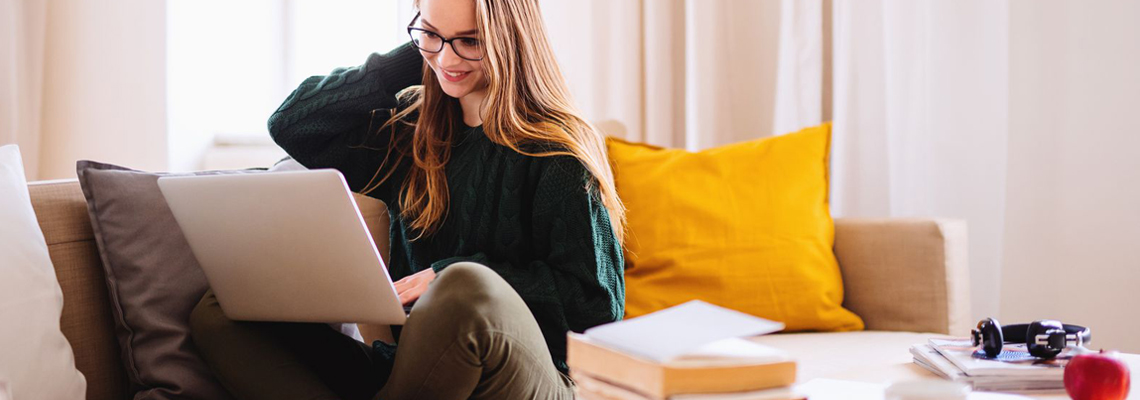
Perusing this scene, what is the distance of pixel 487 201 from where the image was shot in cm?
150

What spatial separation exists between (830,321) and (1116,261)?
2.16 feet

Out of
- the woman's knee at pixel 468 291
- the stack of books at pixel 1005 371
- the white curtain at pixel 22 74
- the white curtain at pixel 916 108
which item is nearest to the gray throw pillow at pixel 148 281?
the woman's knee at pixel 468 291

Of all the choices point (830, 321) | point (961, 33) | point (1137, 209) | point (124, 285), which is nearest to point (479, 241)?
point (124, 285)

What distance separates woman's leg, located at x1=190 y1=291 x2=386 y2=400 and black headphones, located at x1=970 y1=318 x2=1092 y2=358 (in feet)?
2.63

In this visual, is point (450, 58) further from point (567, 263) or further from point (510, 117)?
point (567, 263)

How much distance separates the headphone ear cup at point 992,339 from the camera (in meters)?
1.12

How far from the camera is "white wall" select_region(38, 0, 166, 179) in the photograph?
242cm

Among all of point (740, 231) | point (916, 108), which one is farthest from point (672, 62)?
point (740, 231)

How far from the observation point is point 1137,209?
1.98 metres

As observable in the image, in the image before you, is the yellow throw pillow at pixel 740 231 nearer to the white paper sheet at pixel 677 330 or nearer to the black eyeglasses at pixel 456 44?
the black eyeglasses at pixel 456 44

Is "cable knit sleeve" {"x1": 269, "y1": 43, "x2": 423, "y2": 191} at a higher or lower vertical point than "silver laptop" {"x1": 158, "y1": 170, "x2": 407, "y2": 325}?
higher

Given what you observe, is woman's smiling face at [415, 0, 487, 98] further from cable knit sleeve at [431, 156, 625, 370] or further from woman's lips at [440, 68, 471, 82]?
cable knit sleeve at [431, 156, 625, 370]

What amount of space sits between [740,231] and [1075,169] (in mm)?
759

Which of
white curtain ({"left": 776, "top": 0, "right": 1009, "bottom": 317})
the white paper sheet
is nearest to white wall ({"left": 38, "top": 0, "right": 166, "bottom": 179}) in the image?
white curtain ({"left": 776, "top": 0, "right": 1009, "bottom": 317})
